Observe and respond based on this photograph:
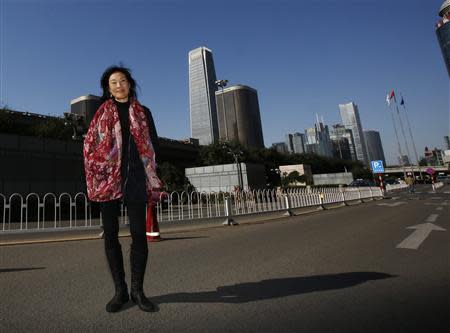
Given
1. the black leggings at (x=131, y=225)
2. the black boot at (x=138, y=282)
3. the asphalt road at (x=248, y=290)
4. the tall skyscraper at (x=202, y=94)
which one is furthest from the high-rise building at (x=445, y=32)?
the black boot at (x=138, y=282)

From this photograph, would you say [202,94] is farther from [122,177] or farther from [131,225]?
[131,225]

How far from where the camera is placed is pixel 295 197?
1308 centimetres

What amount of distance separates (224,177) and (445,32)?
124487 mm

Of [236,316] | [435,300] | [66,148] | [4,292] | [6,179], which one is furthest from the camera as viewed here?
[66,148]

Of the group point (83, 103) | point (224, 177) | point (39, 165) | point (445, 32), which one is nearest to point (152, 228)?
point (39, 165)

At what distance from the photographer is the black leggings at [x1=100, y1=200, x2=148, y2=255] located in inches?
91.0

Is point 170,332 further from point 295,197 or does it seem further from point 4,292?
point 295,197

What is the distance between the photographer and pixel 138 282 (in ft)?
7.35

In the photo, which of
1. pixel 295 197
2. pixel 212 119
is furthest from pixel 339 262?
pixel 212 119

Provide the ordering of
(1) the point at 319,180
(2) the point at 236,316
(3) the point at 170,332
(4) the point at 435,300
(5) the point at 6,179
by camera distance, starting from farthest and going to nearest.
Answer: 1. (1) the point at 319,180
2. (5) the point at 6,179
3. (4) the point at 435,300
4. (2) the point at 236,316
5. (3) the point at 170,332

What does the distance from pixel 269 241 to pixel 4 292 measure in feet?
12.9

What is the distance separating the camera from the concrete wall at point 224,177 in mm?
31984

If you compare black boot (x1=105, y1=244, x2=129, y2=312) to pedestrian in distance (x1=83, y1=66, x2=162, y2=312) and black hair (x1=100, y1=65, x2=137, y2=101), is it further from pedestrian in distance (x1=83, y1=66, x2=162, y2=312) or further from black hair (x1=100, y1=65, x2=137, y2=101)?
black hair (x1=100, y1=65, x2=137, y2=101)

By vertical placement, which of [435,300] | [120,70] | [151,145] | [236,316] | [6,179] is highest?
[6,179]
